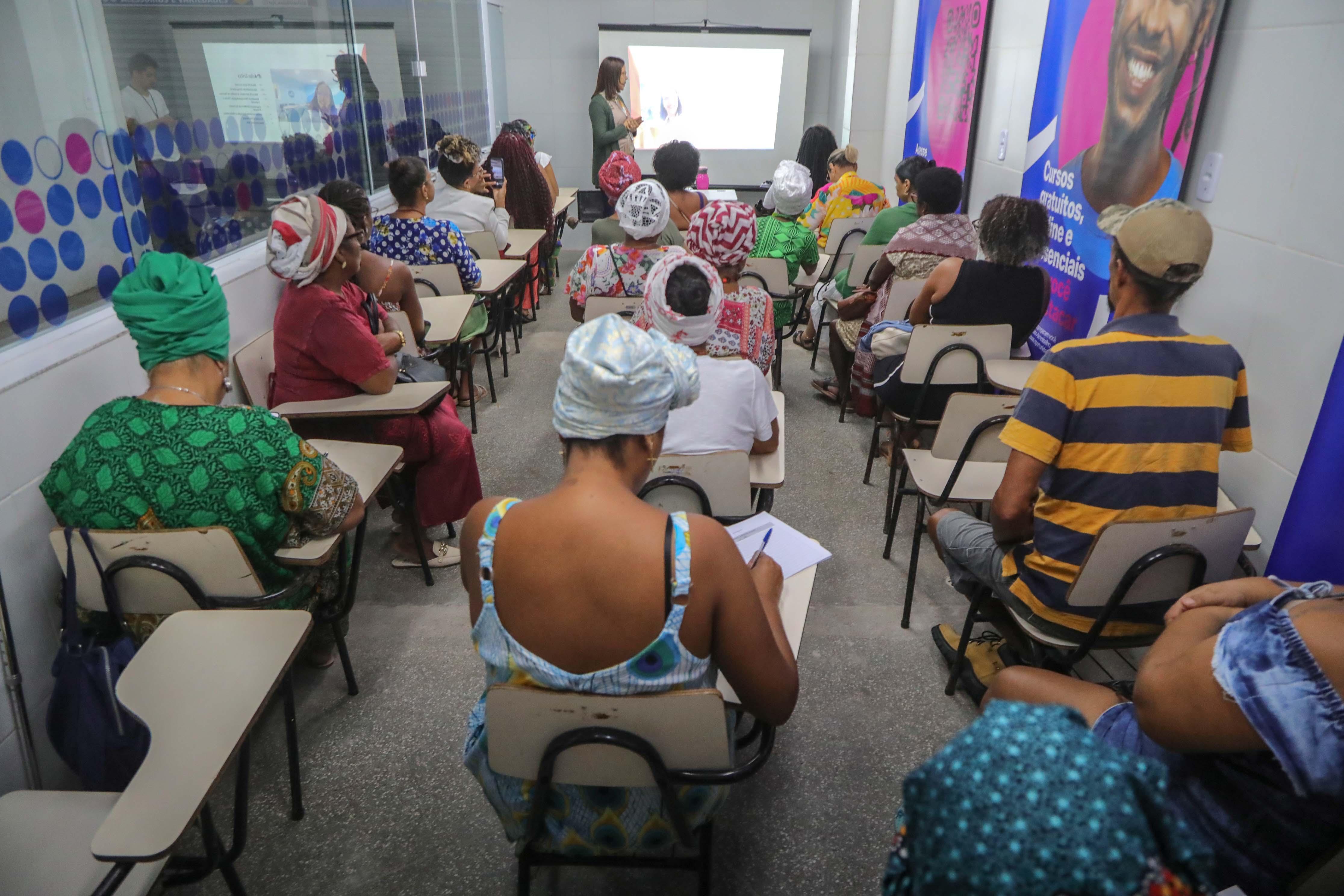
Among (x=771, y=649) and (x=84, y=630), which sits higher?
(x=771, y=649)

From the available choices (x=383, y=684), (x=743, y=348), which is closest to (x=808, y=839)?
(x=383, y=684)

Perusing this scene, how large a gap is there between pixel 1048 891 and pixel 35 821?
5.04 ft

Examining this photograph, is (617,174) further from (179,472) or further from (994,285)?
(179,472)

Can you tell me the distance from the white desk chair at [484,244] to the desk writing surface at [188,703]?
321 centimetres

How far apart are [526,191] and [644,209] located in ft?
7.82

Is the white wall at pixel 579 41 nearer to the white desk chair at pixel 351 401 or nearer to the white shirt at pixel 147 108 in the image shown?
the white shirt at pixel 147 108

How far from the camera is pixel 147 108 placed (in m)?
2.49

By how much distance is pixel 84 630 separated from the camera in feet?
5.49

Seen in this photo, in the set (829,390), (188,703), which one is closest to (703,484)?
(188,703)

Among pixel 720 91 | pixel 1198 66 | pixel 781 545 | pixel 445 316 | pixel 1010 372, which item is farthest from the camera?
pixel 720 91

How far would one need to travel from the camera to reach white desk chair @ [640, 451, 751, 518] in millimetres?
1756

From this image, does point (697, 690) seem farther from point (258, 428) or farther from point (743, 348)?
point (743, 348)

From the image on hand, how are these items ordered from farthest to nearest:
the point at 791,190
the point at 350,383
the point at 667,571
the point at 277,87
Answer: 1. the point at 791,190
2. the point at 277,87
3. the point at 350,383
4. the point at 667,571

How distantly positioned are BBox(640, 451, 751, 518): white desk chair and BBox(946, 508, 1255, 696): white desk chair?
753mm
